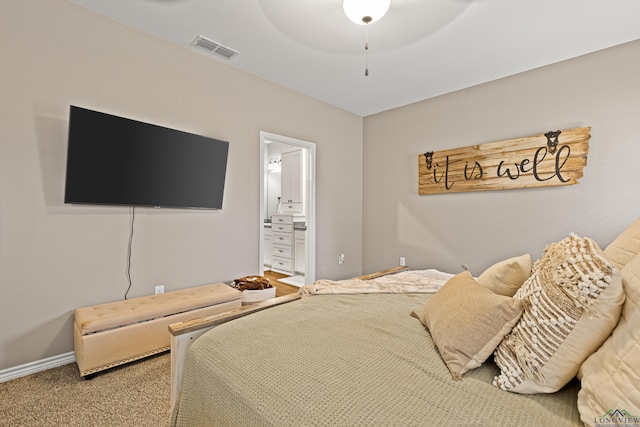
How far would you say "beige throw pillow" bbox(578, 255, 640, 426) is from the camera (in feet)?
2.34

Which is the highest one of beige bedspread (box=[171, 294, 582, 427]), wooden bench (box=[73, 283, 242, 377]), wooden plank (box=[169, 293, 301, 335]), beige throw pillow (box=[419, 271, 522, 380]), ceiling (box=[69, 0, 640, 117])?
ceiling (box=[69, 0, 640, 117])

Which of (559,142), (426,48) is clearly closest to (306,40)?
(426,48)

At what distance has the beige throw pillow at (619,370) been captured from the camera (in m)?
0.71

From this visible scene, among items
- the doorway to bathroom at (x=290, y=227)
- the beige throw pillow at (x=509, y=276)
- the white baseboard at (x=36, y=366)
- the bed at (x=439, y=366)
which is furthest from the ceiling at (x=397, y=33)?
the white baseboard at (x=36, y=366)

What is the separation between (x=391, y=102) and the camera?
418cm

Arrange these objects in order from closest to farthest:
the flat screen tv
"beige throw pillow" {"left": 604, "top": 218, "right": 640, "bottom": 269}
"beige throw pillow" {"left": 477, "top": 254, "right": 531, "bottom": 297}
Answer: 1. "beige throw pillow" {"left": 604, "top": 218, "right": 640, "bottom": 269}
2. "beige throw pillow" {"left": 477, "top": 254, "right": 531, "bottom": 297}
3. the flat screen tv

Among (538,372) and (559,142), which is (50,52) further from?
(559,142)

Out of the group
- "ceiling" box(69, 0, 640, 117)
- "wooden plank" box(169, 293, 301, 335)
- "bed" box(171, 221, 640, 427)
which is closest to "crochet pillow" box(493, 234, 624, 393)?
"bed" box(171, 221, 640, 427)

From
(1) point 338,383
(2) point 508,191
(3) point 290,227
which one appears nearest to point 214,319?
(1) point 338,383

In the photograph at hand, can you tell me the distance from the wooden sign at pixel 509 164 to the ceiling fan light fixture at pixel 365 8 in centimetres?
221

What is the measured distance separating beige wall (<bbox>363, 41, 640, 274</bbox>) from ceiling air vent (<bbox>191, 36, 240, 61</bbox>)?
2.44 m

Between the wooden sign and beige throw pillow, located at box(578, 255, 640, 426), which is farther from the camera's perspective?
the wooden sign

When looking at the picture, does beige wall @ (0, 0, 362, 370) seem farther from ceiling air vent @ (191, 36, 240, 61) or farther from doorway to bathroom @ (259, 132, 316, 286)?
doorway to bathroom @ (259, 132, 316, 286)

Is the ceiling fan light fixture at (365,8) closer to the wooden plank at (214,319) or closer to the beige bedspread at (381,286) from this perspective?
the beige bedspread at (381,286)
